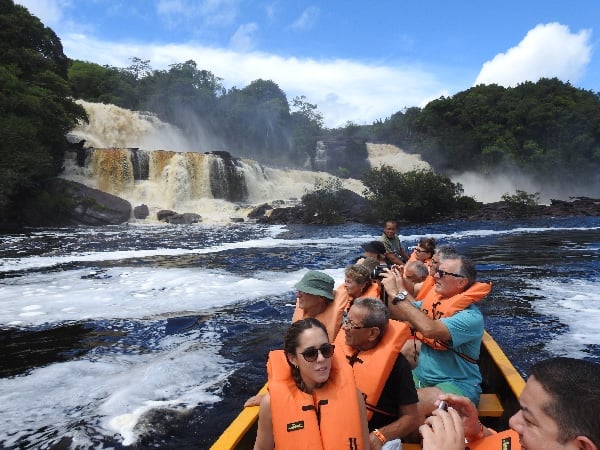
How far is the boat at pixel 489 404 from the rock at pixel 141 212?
83.5 ft

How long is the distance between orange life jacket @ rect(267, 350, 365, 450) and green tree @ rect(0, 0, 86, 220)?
2565cm

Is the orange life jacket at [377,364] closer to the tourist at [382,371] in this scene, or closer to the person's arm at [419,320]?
the tourist at [382,371]

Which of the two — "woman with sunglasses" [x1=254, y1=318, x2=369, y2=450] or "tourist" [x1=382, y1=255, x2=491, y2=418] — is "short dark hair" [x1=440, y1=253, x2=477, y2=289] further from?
"woman with sunglasses" [x1=254, y1=318, x2=369, y2=450]

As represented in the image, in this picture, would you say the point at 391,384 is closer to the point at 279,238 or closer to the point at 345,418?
the point at 345,418

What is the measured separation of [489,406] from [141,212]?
2657cm

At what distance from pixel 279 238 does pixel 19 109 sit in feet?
61.3

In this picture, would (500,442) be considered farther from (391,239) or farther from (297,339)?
(391,239)

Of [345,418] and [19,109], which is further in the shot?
[19,109]

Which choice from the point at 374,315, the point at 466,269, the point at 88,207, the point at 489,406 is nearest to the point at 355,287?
the point at 466,269

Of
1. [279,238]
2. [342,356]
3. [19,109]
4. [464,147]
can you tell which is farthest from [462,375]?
[464,147]

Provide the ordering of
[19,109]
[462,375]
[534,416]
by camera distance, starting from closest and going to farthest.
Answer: [534,416]
[462,375]
[19,109]

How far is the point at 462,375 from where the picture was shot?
3270mm

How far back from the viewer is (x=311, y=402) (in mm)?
2359

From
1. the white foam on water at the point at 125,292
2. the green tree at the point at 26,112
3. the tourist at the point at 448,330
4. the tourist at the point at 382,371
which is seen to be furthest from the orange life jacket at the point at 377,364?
the green tree at the point at 26,112
